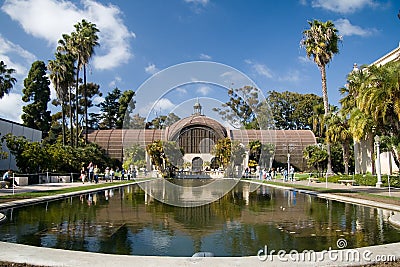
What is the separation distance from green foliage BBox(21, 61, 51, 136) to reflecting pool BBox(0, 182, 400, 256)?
4610 cm

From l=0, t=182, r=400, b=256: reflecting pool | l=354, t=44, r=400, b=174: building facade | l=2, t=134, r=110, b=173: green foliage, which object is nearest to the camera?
l=0, t=182, r=400, b=256: reflecting pool

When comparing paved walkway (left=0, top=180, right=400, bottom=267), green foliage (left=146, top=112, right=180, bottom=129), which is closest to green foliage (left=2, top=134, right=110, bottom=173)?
green foliage (left=146, top=112, right=180, bottom=129)

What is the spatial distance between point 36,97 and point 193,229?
5301 centimetres

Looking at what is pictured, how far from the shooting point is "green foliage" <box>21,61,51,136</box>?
180ft

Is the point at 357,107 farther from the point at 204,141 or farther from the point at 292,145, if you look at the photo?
the point at 204,141

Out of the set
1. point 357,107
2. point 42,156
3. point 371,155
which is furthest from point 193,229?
point 371,155

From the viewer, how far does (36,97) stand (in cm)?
5575

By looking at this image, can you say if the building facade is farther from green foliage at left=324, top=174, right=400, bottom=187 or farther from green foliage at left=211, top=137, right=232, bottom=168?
green foliage at left=211, top=137, right=232, bottom=168

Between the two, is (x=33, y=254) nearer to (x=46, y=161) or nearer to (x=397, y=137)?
(x=397, y=137)

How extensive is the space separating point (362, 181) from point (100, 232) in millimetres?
22800

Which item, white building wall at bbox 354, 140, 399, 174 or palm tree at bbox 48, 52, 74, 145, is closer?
white building wall at bbox 354, 140, 399, 174

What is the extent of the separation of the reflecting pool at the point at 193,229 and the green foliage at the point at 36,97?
46.1 meters

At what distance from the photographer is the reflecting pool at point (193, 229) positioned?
23.6 ft

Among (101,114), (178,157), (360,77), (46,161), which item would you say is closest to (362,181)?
(360,77)
